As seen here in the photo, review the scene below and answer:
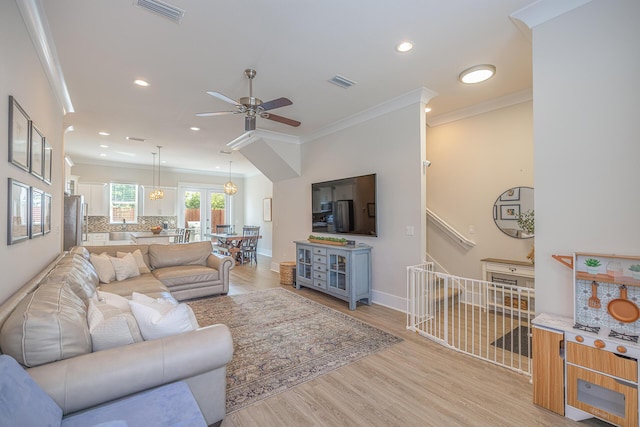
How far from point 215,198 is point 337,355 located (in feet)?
29.5

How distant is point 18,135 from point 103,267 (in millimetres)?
2377

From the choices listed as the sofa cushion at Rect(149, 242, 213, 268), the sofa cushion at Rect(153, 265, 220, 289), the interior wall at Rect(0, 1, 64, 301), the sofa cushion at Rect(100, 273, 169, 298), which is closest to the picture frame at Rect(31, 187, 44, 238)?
the interior wall at Rect(0, 1, 64, 301)

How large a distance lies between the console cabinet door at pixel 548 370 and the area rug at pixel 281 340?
1.29 m

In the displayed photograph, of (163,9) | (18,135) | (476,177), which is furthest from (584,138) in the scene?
(18,135)

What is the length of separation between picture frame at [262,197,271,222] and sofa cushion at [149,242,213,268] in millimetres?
4365

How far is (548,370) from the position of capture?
202cm

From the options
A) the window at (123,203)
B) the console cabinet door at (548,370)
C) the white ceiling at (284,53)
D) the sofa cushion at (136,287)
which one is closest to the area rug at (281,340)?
the sofa cushion at (136,287)

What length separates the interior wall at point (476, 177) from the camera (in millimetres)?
3994

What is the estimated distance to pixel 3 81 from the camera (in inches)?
68.8

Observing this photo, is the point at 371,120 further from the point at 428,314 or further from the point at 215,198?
the point at 215,198

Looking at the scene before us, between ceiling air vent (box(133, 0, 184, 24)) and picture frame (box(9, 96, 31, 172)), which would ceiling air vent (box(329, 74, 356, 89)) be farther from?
picture frame (box(9, 96, 31, 172))

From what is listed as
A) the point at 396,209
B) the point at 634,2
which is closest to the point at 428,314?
the point at 396,209

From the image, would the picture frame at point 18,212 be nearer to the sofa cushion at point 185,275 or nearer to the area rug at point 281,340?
the area rug at point 281,340

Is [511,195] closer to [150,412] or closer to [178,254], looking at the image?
[150,412]
